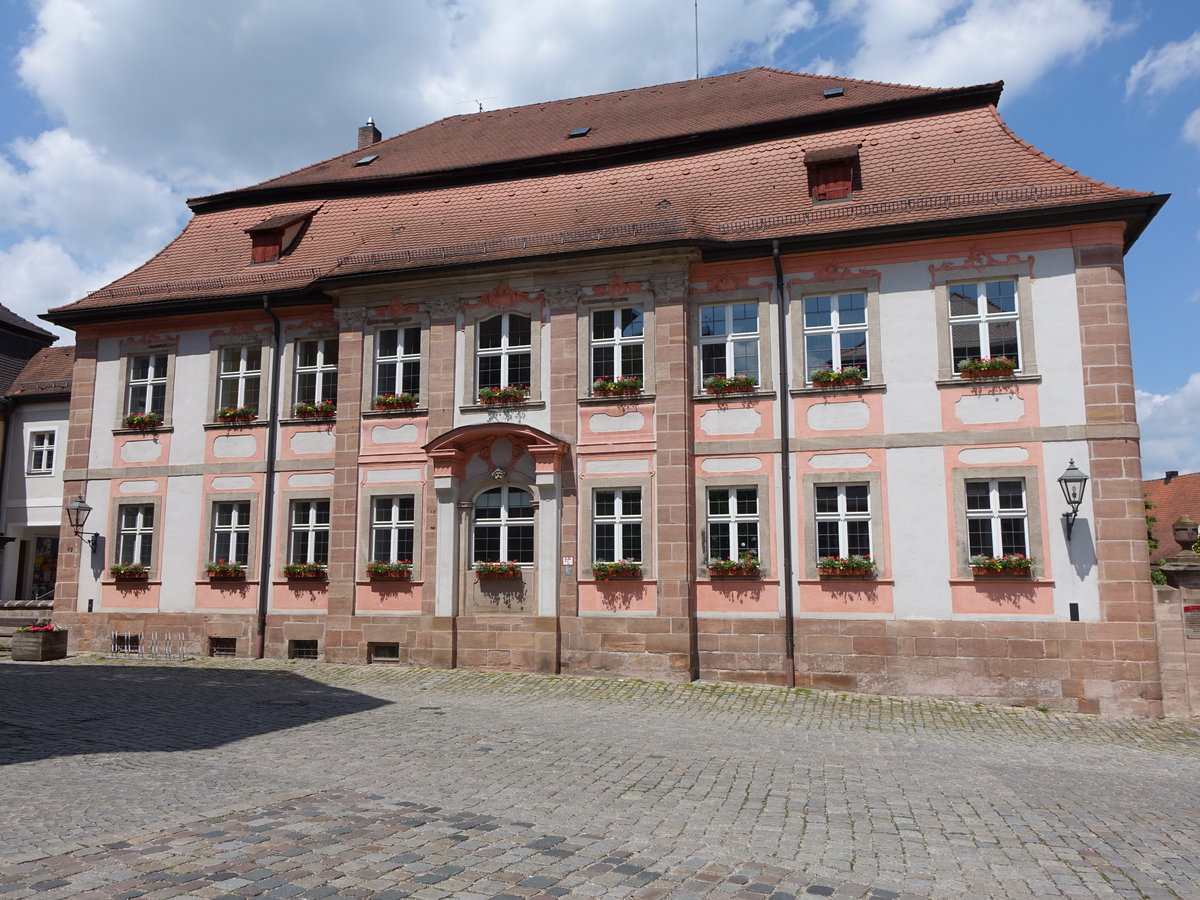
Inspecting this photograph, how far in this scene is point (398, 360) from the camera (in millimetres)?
18484

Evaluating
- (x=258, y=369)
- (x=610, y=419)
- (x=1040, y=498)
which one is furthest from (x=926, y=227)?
(x=258, y=369)

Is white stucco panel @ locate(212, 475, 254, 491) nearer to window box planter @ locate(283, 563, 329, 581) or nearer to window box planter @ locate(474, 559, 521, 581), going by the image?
window box planter @ locate(283, 563, 329, 581)

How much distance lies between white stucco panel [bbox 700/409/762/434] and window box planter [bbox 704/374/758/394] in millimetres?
328

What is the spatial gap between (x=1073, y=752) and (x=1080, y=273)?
7685mm

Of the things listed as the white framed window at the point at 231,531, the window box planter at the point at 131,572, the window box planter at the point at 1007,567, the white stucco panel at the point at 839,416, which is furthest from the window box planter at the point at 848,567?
the window box planter at the point at 131,572

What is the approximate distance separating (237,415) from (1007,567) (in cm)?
1442

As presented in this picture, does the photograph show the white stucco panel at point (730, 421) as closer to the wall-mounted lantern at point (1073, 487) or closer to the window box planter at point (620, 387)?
the window box planter at point (620, 387)

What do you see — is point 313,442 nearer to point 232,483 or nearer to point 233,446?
point 233,446

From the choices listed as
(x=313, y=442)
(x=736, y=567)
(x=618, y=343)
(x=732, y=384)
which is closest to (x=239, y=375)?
(x=313, y=442)

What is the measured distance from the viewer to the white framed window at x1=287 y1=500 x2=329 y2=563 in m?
18.9

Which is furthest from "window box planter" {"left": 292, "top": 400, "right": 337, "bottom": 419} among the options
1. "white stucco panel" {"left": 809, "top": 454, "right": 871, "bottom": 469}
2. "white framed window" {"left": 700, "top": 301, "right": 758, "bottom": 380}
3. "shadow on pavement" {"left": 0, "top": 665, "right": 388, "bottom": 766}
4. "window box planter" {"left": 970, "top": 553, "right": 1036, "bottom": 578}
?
"window box planter" {"left": 970, "top": 553, "right": 1036, "bottom": 578}

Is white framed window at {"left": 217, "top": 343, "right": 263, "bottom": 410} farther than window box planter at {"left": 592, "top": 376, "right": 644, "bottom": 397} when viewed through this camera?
Yes

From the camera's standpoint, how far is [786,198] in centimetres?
1745

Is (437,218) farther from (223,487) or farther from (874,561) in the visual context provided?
(874,561)
